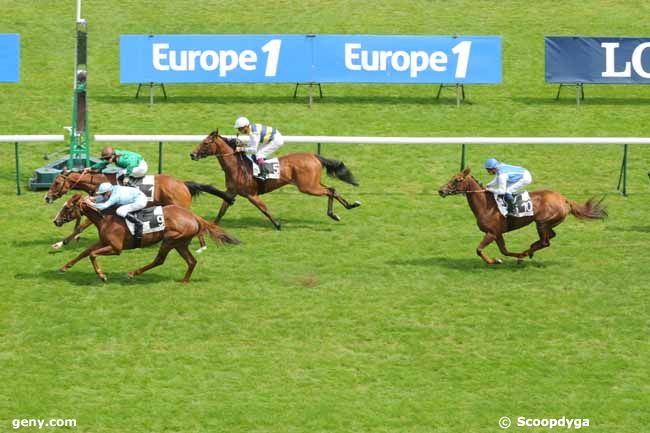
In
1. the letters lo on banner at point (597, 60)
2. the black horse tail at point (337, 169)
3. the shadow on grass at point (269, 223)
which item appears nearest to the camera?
the shadow on grass at point (269, 223)

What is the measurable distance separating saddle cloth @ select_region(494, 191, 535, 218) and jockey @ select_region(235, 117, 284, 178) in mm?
4222

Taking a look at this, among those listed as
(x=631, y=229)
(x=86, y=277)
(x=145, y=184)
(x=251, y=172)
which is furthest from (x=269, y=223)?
(x=631, y=229)

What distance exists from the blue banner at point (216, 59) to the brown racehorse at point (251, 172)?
6838 millimetres

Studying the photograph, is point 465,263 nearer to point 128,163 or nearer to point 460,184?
point 460,184

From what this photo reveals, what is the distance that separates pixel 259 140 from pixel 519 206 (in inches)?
187

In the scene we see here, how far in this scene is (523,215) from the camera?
16.4 m

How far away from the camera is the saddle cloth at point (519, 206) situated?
16.4 m

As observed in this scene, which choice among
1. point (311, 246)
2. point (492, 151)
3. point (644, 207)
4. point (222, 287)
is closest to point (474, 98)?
point (492, 151)

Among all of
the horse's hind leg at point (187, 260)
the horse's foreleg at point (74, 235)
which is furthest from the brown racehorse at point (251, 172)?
the horse's hind leg at point (187, 260)

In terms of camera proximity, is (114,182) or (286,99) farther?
(286,99)

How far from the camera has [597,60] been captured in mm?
26172

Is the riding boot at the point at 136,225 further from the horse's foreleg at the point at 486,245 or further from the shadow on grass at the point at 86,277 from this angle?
the horse's foreleg at the point at 486,245

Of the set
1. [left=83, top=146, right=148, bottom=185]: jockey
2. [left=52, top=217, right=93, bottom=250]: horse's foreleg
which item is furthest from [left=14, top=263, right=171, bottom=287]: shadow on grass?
[left=83, top=146, right=148, bottom=185]: jockey

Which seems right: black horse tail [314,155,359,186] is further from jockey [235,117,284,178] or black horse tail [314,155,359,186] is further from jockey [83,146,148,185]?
jockey [83,146,148,185]
